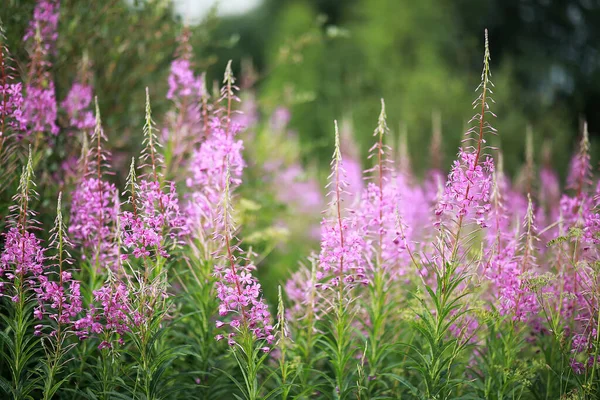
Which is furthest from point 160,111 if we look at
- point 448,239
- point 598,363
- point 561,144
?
point 561,144

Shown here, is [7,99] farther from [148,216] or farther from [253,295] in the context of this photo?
[253,295]

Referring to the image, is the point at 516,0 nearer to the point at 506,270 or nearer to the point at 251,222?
the point at 251,222

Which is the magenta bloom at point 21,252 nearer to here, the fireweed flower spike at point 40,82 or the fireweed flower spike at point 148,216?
the fireweed flower spike at point 148,216

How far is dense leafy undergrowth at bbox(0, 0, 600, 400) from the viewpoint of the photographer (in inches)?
131

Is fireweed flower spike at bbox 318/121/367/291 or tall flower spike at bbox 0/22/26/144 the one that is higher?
tall flower spike at bbox 0/22/26/144

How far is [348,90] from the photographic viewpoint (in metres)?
18.1

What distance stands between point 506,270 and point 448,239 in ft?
1.98

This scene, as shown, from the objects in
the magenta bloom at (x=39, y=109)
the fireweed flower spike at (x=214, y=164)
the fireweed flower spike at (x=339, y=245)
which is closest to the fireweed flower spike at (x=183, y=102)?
the fireweed flower spike at (x=214, y=164)

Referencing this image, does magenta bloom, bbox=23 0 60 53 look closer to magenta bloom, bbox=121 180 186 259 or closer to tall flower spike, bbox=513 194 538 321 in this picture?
magenta bloom, bbox=121 180 186 259

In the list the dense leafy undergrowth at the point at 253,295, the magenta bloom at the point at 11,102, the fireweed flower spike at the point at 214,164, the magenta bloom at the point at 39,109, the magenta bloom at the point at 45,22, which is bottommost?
the dense leafy undergrowth at the point at 253,295

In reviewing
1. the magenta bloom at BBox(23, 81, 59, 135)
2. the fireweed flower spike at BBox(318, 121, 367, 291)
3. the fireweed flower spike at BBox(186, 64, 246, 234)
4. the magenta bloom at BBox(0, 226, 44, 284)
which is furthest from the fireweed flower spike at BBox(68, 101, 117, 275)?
the fireweed flower spike at BBox(318, 121, 367, 291)

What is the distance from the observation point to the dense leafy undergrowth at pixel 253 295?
3.33m

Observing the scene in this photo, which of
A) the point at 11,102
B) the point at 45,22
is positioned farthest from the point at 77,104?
the point at 11,102

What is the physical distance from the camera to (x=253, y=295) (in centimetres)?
324
